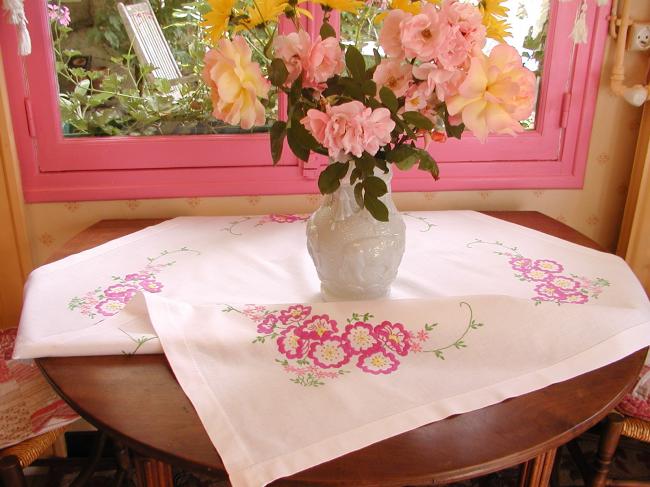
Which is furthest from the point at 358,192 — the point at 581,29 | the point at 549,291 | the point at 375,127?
the point at 581,29

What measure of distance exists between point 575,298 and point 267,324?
0.60m

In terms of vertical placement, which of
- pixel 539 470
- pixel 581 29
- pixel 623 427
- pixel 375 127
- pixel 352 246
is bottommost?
pixel 623 427

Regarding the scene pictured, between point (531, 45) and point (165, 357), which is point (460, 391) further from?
point (531, 45)

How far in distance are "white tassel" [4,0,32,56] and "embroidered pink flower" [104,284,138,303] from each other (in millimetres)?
640

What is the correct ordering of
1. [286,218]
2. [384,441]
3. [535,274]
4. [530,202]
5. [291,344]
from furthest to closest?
[530,202]
[286,218]
[535,274]
[291,344]
[384,441]

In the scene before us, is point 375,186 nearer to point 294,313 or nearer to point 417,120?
point 417,120

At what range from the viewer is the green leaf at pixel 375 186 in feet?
3.02

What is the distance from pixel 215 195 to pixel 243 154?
14cm

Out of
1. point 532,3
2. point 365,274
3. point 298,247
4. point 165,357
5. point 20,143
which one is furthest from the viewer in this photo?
point 532,3

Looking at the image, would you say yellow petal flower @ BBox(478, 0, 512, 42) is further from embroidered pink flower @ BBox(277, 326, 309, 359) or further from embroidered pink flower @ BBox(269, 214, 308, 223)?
embroidered pink flower @ BBox(269, 214, 308, 223)

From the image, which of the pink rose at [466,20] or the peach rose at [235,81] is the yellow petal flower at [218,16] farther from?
the pink rose at [466,20]

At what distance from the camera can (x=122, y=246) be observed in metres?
1.46

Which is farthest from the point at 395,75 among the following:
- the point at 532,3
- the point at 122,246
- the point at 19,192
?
the point at 19,192

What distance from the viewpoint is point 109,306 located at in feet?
3.78
